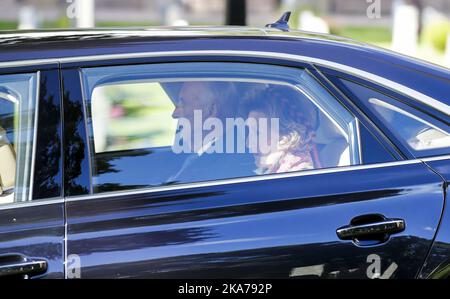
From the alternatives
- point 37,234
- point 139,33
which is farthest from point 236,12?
point 37,234

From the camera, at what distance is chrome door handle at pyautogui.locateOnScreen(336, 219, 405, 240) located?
105 inches

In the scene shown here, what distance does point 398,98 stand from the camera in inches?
115

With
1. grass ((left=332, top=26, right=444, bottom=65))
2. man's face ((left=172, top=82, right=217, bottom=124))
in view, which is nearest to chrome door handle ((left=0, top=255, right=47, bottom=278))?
man's face ((left=172, top=82, right=217, bottom=124))

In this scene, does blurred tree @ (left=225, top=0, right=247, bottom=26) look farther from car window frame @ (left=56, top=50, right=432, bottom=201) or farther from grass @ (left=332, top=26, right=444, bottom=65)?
grass @ (left=332, top=26, right=444, bottom=65)

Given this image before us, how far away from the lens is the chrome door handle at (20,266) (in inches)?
98.7

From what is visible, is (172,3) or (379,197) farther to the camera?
(172,3)

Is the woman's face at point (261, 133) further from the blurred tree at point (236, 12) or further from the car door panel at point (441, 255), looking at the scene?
the blurred tree at point (236, 12)

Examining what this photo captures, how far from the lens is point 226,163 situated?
284cm

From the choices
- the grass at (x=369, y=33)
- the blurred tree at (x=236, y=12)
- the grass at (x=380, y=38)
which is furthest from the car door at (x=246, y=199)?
the grass at (x=369, y=33)
